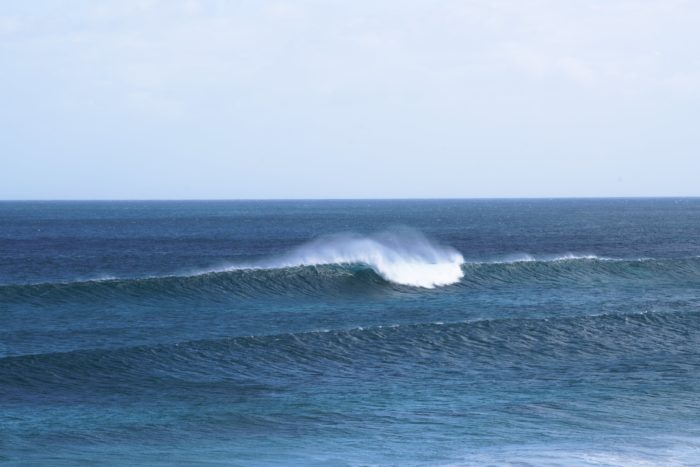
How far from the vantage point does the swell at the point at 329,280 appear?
109 ft

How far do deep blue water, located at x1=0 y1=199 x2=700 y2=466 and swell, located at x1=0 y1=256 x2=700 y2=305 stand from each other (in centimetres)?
13

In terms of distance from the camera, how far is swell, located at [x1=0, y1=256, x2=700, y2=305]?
33.2 metres

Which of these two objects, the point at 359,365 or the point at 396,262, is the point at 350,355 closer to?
the point at 359,365

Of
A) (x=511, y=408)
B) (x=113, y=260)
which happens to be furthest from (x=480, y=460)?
(x=113, y=260)

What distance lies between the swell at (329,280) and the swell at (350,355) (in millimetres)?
9873

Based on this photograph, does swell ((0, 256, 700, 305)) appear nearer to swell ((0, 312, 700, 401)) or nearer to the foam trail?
the foam trail

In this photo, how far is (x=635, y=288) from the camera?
125ft

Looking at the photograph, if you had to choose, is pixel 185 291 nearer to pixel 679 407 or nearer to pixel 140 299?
pixel 140 299

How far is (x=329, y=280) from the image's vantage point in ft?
123

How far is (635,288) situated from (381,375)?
20.7 m

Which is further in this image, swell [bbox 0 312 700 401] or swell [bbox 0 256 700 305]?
swell [bbox 0 256 700 305]

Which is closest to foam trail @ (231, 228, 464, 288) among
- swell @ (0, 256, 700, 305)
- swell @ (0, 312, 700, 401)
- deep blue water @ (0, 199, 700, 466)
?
deep blue water @ (0, 199, 700, 466)

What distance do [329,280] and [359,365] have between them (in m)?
15.7

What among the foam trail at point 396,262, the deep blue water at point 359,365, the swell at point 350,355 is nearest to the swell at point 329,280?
the deep blue water at point 359,365
